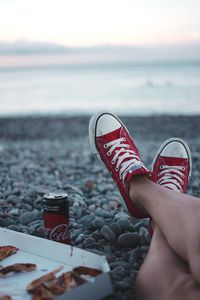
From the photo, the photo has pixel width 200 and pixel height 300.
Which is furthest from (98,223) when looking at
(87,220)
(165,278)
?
(165,278)

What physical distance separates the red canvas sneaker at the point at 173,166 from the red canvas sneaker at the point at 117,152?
0.50 ft

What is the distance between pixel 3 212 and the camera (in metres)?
2.65

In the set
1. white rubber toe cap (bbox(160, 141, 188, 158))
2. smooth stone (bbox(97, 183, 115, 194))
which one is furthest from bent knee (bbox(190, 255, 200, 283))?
smooth stone (bbox(97, 183, 115, 194))

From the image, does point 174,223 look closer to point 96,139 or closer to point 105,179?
point 96,139

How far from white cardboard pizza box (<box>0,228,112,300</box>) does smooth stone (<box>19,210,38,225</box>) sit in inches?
24.1

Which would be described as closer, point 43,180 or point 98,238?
point 98,238

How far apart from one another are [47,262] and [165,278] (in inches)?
19.3

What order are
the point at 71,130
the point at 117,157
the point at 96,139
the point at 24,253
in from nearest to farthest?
the point at 24,253 → the point at 117,157 → the point at 96,139 → the point at 71,130

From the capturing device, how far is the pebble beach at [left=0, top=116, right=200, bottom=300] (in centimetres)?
211

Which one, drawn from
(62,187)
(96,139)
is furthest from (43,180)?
(96,139)

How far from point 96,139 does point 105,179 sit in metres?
1.47

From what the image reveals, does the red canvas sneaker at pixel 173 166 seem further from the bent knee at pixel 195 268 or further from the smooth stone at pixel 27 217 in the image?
the bent knee at pixel 195 268

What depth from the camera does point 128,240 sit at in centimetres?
214

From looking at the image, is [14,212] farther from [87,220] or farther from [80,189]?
[80,189]
